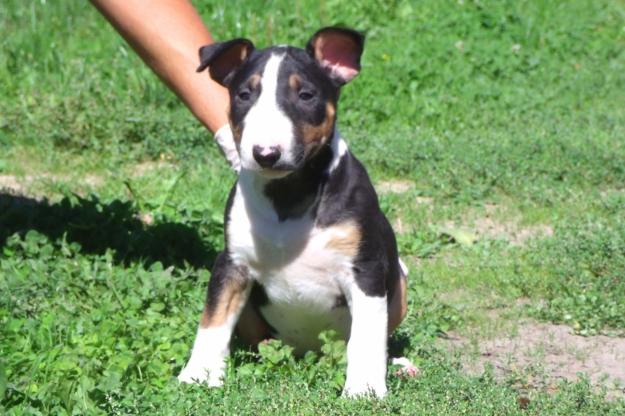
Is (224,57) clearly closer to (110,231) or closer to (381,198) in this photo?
(110,231)

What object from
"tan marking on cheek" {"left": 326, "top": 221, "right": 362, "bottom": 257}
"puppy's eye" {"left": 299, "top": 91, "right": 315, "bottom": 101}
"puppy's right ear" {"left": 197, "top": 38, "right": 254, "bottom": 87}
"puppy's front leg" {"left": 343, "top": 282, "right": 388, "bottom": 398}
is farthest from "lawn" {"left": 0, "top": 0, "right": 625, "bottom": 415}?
"puppy's right ear" {"left": 197, "top": 38, "right": 254, "bottom": 87}

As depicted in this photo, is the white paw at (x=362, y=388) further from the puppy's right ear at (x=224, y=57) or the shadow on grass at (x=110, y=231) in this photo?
the shadow on grass at (x=110, y=231)

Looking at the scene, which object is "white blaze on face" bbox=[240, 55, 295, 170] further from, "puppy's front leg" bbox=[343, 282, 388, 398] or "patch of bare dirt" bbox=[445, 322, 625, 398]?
"patch of bare dirt" bbox=[445, 322, 625, 398]

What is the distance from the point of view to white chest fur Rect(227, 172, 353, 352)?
15.4 feet

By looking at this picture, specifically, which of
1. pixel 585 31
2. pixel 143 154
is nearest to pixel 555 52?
pixel 585 31

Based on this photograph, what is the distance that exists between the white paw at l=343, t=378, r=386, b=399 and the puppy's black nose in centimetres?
90

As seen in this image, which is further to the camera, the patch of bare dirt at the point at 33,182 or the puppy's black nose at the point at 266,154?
the patch of bare dirt at the point at 33,182

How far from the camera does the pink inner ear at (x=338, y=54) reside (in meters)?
4.71

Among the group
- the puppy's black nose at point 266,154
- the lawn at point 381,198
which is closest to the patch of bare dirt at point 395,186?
the lawn at point 381,198

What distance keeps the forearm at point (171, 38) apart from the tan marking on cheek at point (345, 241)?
4.08 ft

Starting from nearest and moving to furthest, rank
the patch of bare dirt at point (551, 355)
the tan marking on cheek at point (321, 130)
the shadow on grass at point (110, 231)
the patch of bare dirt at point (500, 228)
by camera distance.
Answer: the tan marking on cheek at point (321, 130) < the patch of bare dirt at point (551, 355) < the shadow on grass at point (110, 231) < the patch of bare dirt at point (500, 228)

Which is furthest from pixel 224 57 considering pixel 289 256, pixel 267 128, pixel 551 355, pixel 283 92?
pixel 551 355

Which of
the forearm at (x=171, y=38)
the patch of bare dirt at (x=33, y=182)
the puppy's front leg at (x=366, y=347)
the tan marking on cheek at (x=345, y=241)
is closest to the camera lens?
the puppy's front leg at (x=366, y=347)

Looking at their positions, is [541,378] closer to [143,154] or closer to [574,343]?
[574,343]
